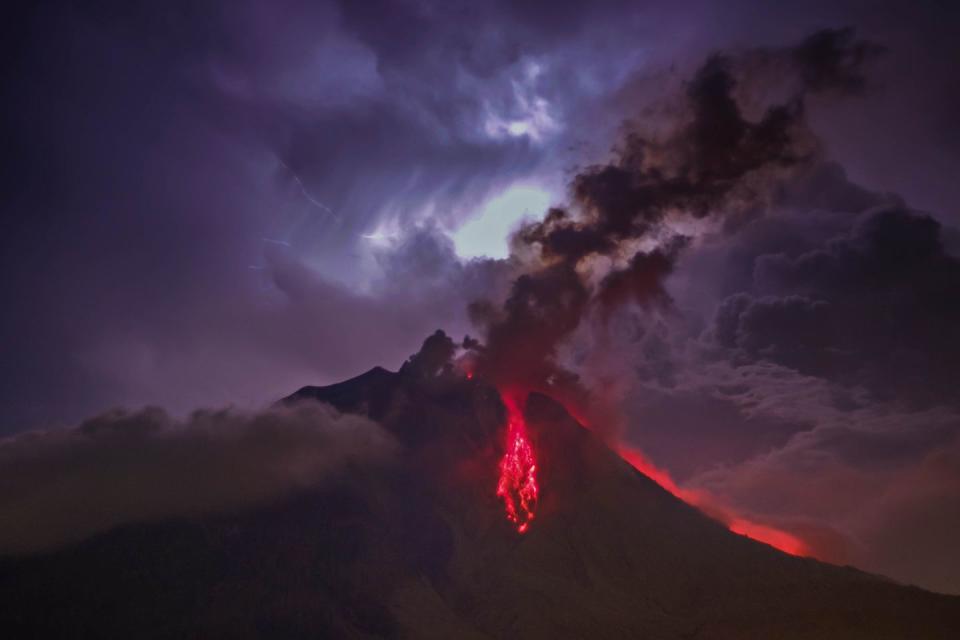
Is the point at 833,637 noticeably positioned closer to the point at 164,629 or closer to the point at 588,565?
the point at 588,565

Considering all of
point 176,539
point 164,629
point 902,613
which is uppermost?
point 176,539

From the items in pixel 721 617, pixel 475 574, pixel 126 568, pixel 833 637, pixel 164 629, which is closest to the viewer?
pixel 833 637

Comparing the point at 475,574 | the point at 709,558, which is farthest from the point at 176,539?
the point at 709,558

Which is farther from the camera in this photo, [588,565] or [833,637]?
[588,565]

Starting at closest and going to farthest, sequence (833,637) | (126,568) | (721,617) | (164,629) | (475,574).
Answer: (833,637) → (721,617) → (164,629) → (475,574) → (126,568)

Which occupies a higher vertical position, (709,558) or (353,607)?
(709,558)

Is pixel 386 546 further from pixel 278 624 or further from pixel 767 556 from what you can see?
pixel 767 556
